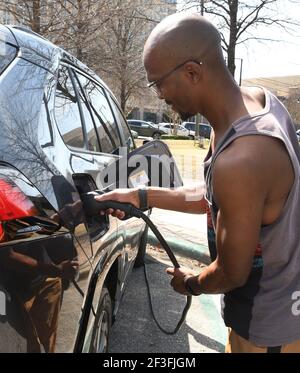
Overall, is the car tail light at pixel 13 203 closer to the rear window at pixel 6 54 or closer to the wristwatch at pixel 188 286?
the rear window at pixel 6 54

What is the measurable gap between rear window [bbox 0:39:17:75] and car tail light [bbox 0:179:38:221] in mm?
527

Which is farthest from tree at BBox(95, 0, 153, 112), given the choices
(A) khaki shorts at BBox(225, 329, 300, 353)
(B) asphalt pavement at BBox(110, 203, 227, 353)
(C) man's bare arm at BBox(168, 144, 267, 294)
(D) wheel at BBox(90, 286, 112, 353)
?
(C) man's bare arm at BBox(168, 144, 267, 294)

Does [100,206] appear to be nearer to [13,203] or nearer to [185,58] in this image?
[13,203]

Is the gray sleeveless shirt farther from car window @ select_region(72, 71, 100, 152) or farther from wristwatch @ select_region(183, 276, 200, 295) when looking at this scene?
car window @ select_region(72, 71, 100, 152)

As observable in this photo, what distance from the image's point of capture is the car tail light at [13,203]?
155 centimetres

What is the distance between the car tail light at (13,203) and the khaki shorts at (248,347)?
1005 mm

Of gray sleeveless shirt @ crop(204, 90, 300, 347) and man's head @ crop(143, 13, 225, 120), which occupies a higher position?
man's head @ crop(143, 13, 225, 120)

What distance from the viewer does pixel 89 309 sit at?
2150mm

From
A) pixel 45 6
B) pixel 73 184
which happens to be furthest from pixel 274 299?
pixel 45 6

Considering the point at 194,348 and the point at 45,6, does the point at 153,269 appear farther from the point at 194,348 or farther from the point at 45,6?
the point at 45,6

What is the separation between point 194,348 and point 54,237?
2324mm

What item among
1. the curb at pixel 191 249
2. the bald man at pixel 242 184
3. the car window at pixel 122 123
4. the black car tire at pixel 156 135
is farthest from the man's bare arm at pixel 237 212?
the black car tire at pixel 156 135

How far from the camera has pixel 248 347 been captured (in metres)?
1.95

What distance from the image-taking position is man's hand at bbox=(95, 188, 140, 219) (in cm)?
216
